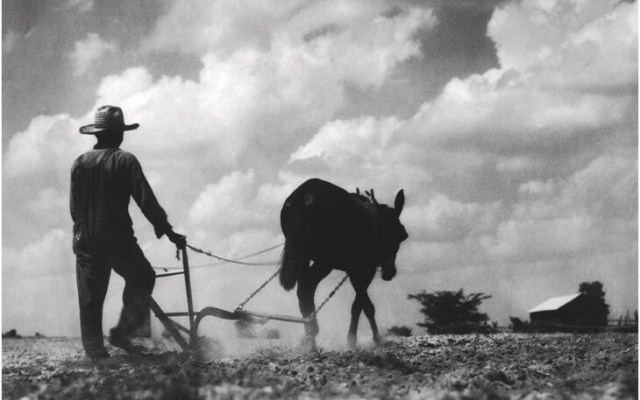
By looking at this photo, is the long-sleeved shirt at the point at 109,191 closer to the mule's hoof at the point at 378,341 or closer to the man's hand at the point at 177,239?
the man's hand at the point at 177,239

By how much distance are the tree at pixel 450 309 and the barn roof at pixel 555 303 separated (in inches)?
214

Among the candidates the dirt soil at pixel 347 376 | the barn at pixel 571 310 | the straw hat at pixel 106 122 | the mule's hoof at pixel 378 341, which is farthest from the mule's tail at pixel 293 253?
the barn at pixel 571 310

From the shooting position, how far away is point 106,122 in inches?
344

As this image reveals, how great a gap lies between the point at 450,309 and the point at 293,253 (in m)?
10.4

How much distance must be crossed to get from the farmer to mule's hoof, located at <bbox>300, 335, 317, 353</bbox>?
199 centimetres

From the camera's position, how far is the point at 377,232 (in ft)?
33.8

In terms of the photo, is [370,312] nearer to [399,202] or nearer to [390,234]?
[390,234]

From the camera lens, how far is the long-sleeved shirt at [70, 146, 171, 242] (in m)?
8.45

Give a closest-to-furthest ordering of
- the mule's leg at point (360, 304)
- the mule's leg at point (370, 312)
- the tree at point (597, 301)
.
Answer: the mule's leg at point (360, 304)
the mule's leg at point (370, 312)
the tree at point (597, 301)

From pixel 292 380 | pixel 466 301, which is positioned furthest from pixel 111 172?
pixel 466 301

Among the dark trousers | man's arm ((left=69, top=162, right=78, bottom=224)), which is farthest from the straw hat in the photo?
the dark trousers

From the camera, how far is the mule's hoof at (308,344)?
9.13m

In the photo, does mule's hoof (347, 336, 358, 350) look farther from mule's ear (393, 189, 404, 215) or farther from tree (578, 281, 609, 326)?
tree (578, 281, 609, 326)

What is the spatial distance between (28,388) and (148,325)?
192 centimetres
